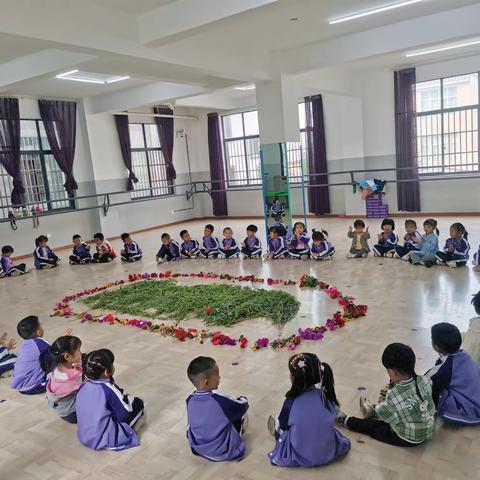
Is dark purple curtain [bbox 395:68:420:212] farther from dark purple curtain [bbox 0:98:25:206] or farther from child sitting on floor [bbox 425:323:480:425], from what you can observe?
child sitting on floor [bbox 425:323:480:425]

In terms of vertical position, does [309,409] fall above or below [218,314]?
above

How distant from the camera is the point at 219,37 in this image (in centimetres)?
660

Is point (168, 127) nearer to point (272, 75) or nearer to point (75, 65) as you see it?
point (272, 75)

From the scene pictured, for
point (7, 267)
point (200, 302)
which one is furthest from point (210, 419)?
point (7, 267)

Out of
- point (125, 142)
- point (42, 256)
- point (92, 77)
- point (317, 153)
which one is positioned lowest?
point (42, 256)

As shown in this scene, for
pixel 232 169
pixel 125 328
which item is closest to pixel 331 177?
pixel 232 169

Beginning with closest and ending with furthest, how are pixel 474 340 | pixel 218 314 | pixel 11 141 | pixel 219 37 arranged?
1. pixel 474 340
2. pixel 218 314
3. pixel 219 37
4. pixel 11 141

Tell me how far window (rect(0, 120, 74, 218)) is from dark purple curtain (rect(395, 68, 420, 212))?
7128 mm

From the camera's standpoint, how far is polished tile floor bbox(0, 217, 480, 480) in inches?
92.0

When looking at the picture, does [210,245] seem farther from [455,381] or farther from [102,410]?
[455,381]

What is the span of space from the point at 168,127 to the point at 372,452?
11.1 meters

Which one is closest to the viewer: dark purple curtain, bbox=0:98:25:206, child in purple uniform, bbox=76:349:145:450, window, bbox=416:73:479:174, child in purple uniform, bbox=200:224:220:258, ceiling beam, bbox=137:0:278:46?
child in purple uniform, bbox=76:349:145:450

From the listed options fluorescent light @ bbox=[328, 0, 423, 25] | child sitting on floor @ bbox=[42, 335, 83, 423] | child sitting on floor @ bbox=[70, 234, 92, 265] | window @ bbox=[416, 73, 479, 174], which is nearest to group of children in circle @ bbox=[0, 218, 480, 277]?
child sitting on floor @ bbox=[70, 234, 92, 265]

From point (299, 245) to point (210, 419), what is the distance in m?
5.01
